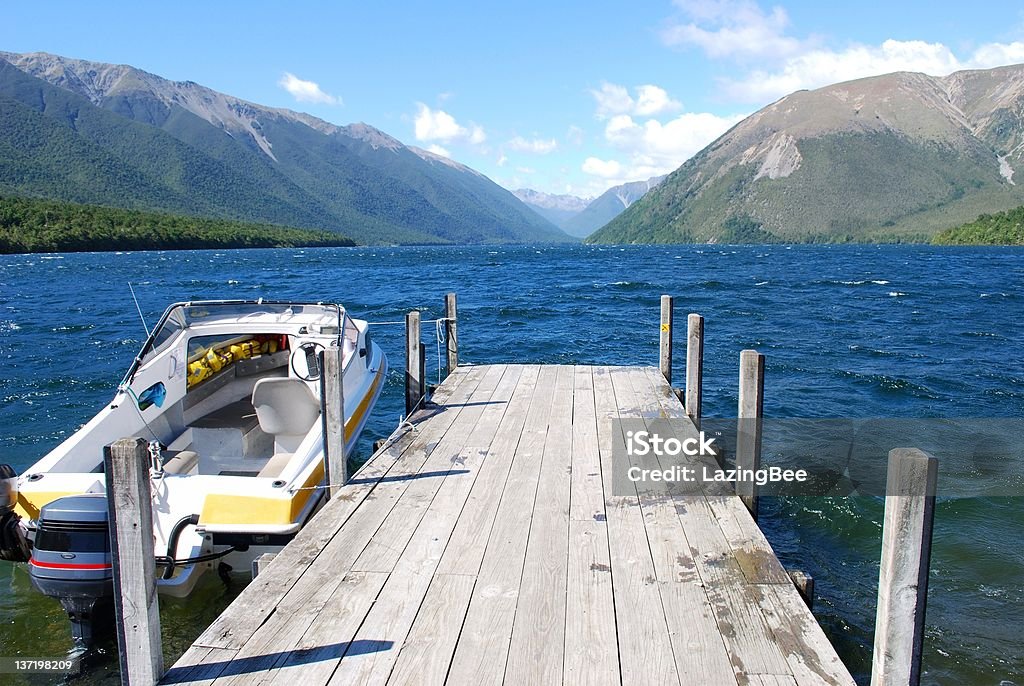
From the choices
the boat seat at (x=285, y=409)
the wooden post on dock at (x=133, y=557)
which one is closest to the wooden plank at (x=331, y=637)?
the wooden post on dock at (x=133, y=557)

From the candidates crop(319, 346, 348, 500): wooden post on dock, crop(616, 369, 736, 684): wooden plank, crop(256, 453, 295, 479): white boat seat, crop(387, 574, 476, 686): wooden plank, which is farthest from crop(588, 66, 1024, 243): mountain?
crop(387, 574, 476, 686): wooden plank

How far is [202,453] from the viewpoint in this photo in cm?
810

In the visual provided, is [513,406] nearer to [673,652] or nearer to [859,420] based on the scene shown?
[673,652]

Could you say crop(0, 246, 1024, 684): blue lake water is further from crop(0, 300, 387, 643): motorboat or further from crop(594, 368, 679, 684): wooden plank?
Result: crop(594, 368, 679, 684): wooden plank

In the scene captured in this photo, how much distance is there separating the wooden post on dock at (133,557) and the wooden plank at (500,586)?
4.64ft

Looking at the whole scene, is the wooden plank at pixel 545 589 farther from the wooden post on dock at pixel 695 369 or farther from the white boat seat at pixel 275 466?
the white boat seat at pixel 275 466

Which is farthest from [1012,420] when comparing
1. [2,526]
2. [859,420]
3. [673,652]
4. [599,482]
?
[2,526]

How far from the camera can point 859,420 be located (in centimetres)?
1220

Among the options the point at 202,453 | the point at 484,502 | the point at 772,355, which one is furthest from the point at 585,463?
the point at 772,355

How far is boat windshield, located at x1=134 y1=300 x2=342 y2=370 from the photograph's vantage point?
812cm

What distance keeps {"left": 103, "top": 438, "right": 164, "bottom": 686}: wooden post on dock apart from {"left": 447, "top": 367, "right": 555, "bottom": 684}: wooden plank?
1415 mm

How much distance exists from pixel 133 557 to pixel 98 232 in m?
95.7

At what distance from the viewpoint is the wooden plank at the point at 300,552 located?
3713 mm

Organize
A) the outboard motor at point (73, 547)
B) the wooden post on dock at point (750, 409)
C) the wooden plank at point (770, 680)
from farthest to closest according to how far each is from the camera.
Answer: the wooden post on dock at point (750, 409)
the outboard motor at point (73, 547)
the wooden plank at point (770, 680)
